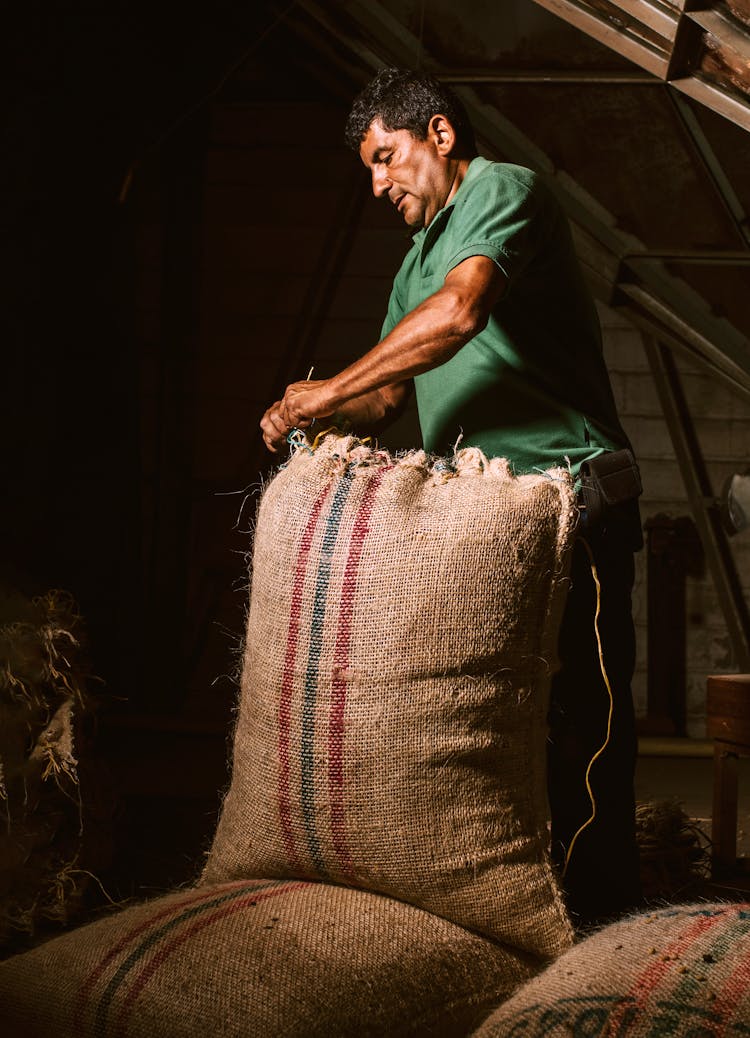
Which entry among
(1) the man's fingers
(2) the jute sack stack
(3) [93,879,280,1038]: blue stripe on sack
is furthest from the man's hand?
(3) [93,879,280,1038]: blue stripe on sack

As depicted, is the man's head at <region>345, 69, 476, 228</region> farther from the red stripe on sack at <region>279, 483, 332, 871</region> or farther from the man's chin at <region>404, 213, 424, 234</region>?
the red stripe on sack at <region>279, 483, 332, 871</region>

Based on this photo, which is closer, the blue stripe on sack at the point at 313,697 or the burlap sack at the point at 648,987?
the burlap sack at the point at 648,987

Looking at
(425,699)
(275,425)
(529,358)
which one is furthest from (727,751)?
(275,425)

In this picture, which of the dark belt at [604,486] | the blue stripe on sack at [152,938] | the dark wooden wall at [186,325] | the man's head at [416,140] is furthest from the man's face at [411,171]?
the dark wooden wall at [186,325]

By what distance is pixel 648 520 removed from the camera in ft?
17.1

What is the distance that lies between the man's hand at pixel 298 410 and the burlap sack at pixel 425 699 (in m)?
0.19

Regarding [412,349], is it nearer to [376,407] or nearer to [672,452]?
[376,407]

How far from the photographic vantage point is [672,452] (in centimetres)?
533

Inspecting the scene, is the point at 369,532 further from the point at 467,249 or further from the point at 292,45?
the point at 292,45

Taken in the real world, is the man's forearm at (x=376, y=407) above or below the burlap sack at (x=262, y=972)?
above

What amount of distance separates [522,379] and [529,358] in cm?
4

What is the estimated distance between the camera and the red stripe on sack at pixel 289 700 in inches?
58.1

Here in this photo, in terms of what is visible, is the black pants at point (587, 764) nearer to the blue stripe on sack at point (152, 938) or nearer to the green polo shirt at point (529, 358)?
the green polo shirt at point (529, 358)

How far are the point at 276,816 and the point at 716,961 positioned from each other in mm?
616
